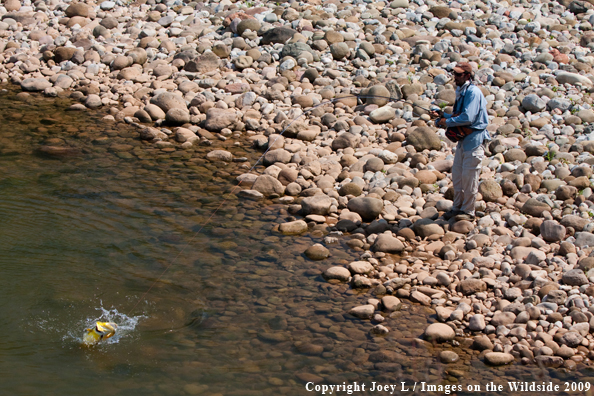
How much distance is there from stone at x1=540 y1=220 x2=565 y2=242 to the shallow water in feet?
5.97

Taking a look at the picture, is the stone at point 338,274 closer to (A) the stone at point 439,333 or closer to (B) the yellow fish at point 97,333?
(A) the stone at point 439,333

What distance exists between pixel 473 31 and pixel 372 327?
380 inches

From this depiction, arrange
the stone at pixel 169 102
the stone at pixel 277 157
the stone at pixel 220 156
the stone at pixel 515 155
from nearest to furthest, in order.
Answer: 1. the stone at pixel 515 155
2. the stone at pixel 277 157
3. the stone at pixel 220 156
4. the stone at pixel 169 102

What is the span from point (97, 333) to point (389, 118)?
6.58m

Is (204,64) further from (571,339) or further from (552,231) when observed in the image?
(571,339)

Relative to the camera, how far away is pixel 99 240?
20.7 feet

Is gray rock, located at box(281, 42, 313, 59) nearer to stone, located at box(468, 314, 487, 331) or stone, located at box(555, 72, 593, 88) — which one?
stone, located at box(555, 72, 593, 88)

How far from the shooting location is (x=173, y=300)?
537 cm

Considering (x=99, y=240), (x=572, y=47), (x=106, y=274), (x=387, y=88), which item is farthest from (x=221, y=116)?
(x=572, y=47)

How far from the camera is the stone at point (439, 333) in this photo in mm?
4914

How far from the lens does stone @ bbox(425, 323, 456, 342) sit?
491 cm

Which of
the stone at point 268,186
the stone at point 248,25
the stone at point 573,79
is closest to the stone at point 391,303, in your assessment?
the stone at point 268,186

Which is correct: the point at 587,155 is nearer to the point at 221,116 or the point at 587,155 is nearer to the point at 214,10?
the point at 221,116

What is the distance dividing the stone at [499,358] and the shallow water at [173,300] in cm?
6
